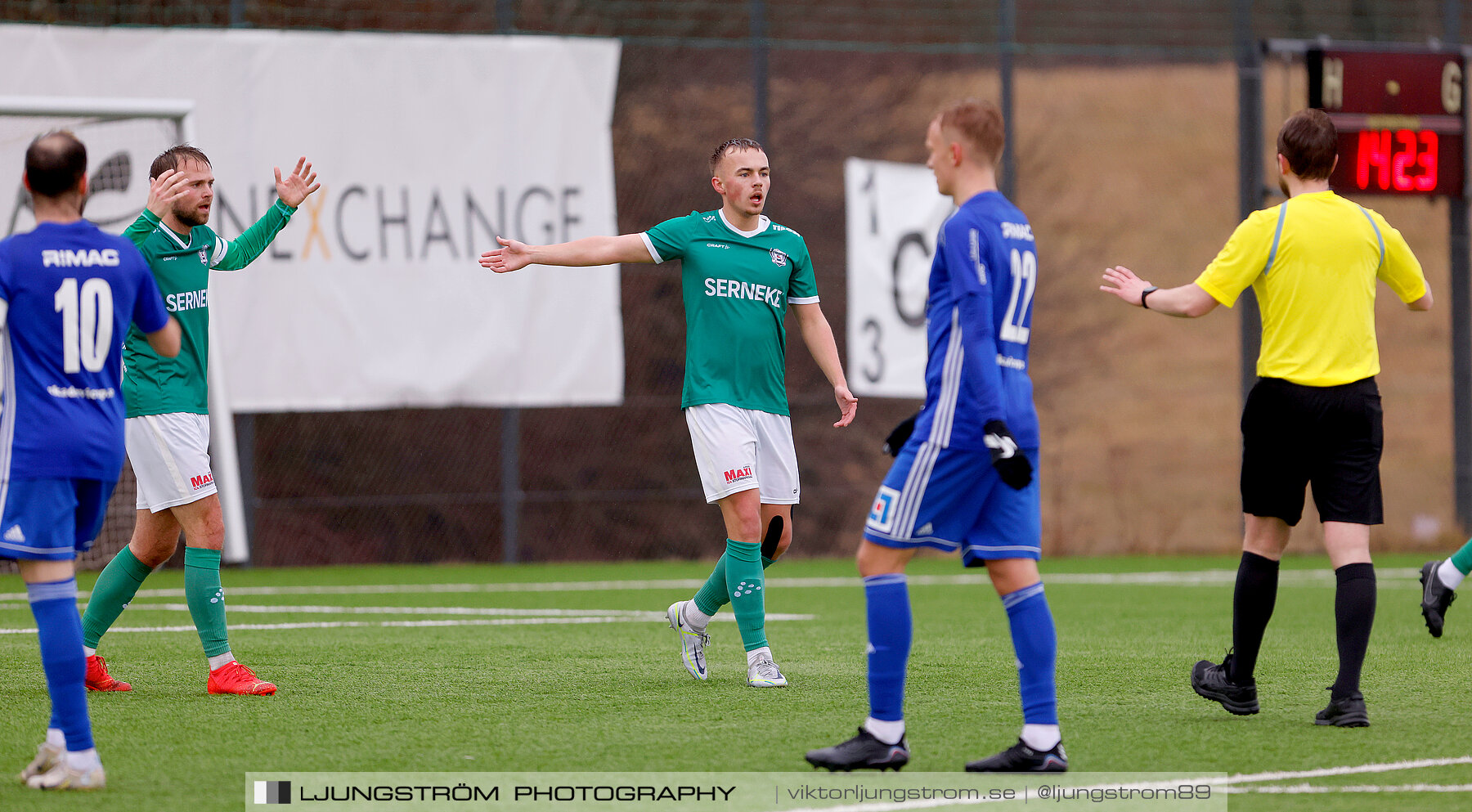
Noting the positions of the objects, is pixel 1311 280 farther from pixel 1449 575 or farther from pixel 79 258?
pixel 79 258

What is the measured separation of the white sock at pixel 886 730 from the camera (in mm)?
5117

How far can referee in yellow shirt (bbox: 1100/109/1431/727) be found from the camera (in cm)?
604

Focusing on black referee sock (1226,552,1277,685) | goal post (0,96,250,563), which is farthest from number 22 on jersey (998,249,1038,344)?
goal post (0,96,250,563)

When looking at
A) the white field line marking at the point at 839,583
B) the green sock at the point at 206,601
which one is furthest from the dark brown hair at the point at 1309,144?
the white field line marking at the point at 839,583

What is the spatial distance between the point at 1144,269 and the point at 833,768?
22506mm

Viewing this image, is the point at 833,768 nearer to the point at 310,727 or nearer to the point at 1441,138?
the point at 310,727

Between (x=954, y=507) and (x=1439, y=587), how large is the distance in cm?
327

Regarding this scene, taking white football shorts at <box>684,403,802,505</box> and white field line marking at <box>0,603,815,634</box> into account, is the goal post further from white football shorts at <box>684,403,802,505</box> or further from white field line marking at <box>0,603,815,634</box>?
white football shorts at <box>684,403,802,505</box>

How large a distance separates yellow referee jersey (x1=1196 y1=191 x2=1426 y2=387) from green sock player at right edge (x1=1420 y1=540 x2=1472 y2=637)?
5.50 ft

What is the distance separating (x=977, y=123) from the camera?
5.14 m

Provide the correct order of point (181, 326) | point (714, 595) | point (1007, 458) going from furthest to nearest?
point (714, 595)
point (181, 326)
point (1007, 458)

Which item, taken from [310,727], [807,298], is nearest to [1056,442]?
[807,298]

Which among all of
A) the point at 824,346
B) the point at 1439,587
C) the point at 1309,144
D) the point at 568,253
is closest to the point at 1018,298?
the point at 1309,144

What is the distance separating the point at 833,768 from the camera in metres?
5.11
